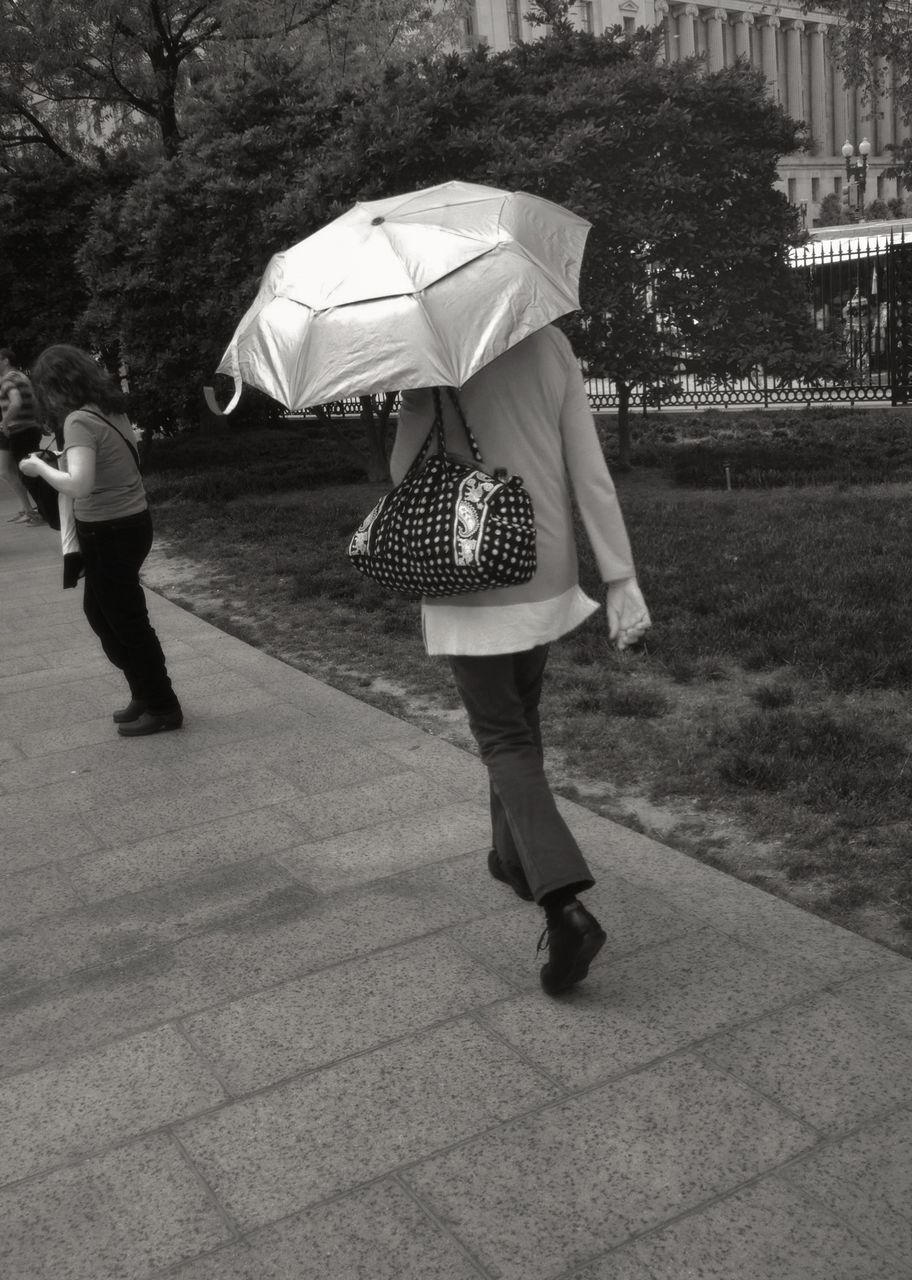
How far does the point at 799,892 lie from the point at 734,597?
3.60 meters

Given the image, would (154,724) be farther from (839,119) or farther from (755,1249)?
(839,119)

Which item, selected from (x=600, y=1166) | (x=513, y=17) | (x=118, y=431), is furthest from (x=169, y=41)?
(x=513, y=17)

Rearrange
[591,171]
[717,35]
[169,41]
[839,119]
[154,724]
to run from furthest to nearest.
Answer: [839,119], [717,35], [169,41], [591,171], [154,724]

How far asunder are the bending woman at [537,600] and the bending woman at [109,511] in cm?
244

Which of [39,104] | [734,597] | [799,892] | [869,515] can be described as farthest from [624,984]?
[39,104]

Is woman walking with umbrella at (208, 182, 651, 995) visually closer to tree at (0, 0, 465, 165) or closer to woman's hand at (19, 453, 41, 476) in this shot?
woman's hand at (19, 453, 41, 476)

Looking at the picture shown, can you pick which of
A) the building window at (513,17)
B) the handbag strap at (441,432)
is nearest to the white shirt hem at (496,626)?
the handbag strap at (441,432)

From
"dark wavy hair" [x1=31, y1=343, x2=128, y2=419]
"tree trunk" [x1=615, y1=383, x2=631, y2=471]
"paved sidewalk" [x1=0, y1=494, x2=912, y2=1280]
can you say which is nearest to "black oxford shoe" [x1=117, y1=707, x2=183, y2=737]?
"paved sidewalk" [x1=0, y1=494, x2=912, y2=1280]

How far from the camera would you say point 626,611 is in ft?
11.3

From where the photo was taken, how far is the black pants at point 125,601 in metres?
5.87

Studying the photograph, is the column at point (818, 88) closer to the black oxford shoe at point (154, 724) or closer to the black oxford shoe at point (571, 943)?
the black oxford shoe at point (154, 724)

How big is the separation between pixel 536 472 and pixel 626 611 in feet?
1.35

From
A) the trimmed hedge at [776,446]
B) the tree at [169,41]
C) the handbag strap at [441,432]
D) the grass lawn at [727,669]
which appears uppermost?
the tree at [169,41]

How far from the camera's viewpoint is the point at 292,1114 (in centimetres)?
297
